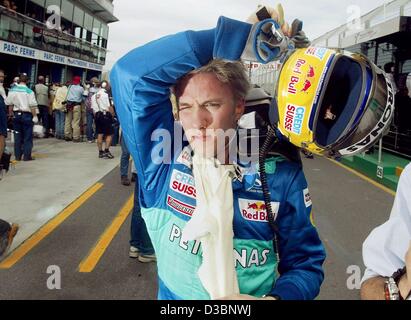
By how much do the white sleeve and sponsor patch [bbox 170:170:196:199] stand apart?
0.67m

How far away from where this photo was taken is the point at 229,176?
49.3 inches

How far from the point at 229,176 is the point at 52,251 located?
3.36 metres

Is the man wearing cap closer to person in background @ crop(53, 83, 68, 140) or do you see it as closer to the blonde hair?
person in background @ crop(53, 83, 68, 140)

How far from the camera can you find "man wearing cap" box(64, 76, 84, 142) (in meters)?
11.9

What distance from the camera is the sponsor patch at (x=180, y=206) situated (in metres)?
1.37

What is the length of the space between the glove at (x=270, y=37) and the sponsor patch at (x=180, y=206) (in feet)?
1.72

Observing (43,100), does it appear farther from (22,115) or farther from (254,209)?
(254,209)

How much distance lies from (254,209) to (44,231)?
13.0 feet

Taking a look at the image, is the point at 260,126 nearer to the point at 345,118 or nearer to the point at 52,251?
the point at 345,118

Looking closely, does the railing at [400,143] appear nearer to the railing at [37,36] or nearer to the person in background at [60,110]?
the person in background at [60,110]

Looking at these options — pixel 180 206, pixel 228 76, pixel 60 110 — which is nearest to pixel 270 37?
pixel 228 76

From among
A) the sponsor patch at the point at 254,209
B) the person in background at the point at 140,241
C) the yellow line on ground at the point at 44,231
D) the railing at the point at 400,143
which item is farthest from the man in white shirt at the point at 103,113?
the sponsor patch at the point at 254,209
